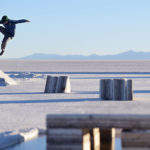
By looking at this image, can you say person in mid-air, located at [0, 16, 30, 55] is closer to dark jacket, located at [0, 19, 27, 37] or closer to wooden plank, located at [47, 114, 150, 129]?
dark jacket, located at [0, 19, 27, 37]

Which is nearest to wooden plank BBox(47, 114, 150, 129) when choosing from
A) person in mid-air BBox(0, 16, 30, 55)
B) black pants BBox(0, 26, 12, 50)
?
person in mid-air BBox(0, 16, 30, 55)

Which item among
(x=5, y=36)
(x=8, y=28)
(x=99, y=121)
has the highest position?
(x=8, y=28)

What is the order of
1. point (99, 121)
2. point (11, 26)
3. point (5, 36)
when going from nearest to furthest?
point (99, 121) < point (11, 26) < point (5, 36)

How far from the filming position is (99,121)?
5.39 m

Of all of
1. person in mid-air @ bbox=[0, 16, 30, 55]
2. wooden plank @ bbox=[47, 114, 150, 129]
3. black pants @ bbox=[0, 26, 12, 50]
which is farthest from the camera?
black pants @ bbox=[0, 26, 12, 50]

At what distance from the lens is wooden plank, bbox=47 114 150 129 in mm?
5328

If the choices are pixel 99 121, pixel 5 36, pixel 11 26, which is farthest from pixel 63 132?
pixel 5 36

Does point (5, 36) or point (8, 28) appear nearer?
point (8, 28)

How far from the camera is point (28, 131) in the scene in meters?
8.30

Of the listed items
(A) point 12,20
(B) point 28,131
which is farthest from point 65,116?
(A) point 12,20

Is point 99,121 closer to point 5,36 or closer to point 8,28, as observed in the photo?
point 8,28

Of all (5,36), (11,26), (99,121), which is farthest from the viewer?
(5,36)

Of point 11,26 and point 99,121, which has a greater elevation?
point 11,26

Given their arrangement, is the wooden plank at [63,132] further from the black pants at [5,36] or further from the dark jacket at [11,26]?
the black pants at [5,36]
